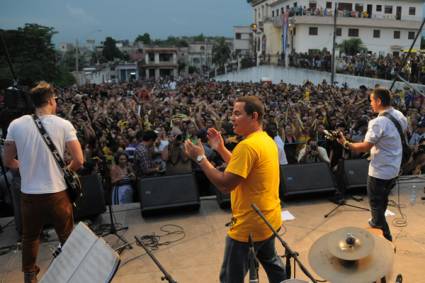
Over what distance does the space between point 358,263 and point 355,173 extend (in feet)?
14.6

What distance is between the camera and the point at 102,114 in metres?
11.5

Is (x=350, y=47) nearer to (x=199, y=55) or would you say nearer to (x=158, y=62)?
(x=158, y=62)

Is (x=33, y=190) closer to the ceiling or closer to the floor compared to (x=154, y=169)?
closer to the ceiling

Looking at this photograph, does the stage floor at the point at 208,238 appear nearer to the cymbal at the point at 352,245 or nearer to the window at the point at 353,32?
the cymbal at the point at 352,245

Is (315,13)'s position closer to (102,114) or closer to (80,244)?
(102,114)

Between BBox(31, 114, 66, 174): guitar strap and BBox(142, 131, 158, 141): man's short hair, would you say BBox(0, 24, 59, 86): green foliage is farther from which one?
BBox(31, 114, 66, 174): guitar strap

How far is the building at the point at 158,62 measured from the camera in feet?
286

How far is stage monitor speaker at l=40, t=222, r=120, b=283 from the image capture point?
2023 mm

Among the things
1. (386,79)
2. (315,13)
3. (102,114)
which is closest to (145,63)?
(315,13)

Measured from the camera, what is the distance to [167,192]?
5812mm

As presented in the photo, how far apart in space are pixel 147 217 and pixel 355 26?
51.7m

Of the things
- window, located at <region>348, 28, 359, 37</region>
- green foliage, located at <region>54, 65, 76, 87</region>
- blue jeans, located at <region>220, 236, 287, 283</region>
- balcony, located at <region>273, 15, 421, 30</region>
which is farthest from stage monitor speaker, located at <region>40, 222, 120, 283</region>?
window, located at <region>348, 28, 359, 37</region>

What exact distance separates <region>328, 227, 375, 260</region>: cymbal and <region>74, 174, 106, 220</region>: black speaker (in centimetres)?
371

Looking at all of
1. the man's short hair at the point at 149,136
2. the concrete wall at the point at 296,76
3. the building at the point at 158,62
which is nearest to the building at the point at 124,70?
the building at the point at 158,62
